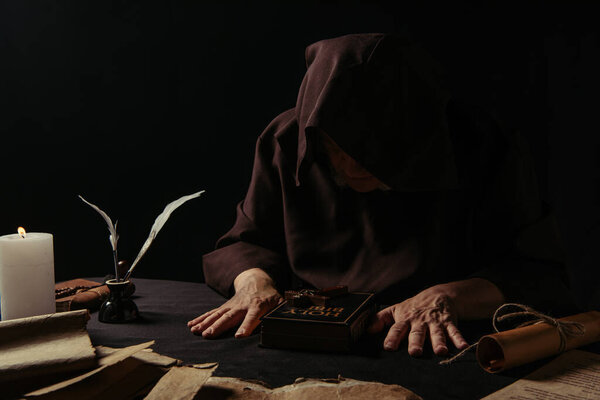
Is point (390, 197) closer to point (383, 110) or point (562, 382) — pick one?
point (383, 110)

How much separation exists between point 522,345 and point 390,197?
2.53 feet

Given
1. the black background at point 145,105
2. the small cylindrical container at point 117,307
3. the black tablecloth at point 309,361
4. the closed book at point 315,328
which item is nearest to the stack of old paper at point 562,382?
the black tablecloth at point 309,361

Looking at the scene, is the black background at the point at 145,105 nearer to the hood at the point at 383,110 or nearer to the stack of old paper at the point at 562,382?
the hood at the point at 383,110

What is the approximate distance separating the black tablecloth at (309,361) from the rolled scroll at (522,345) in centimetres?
2

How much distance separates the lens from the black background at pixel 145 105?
249cm

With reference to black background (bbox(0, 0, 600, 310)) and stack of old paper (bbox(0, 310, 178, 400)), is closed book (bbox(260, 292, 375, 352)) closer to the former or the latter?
stack of old paper (bbox(0, 310, 178, 400))

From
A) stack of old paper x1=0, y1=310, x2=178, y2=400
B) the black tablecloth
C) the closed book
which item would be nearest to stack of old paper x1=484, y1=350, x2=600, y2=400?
the black tablecloth

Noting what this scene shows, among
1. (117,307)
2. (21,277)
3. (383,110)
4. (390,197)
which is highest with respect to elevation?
(383,110)

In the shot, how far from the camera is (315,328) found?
1081 mm

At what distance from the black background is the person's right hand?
1.22 meters

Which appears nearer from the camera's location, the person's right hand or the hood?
the person's right hand

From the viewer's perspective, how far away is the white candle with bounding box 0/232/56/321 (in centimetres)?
115

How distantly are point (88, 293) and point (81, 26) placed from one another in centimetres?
179

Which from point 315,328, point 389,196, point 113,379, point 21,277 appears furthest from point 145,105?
point 113,379
